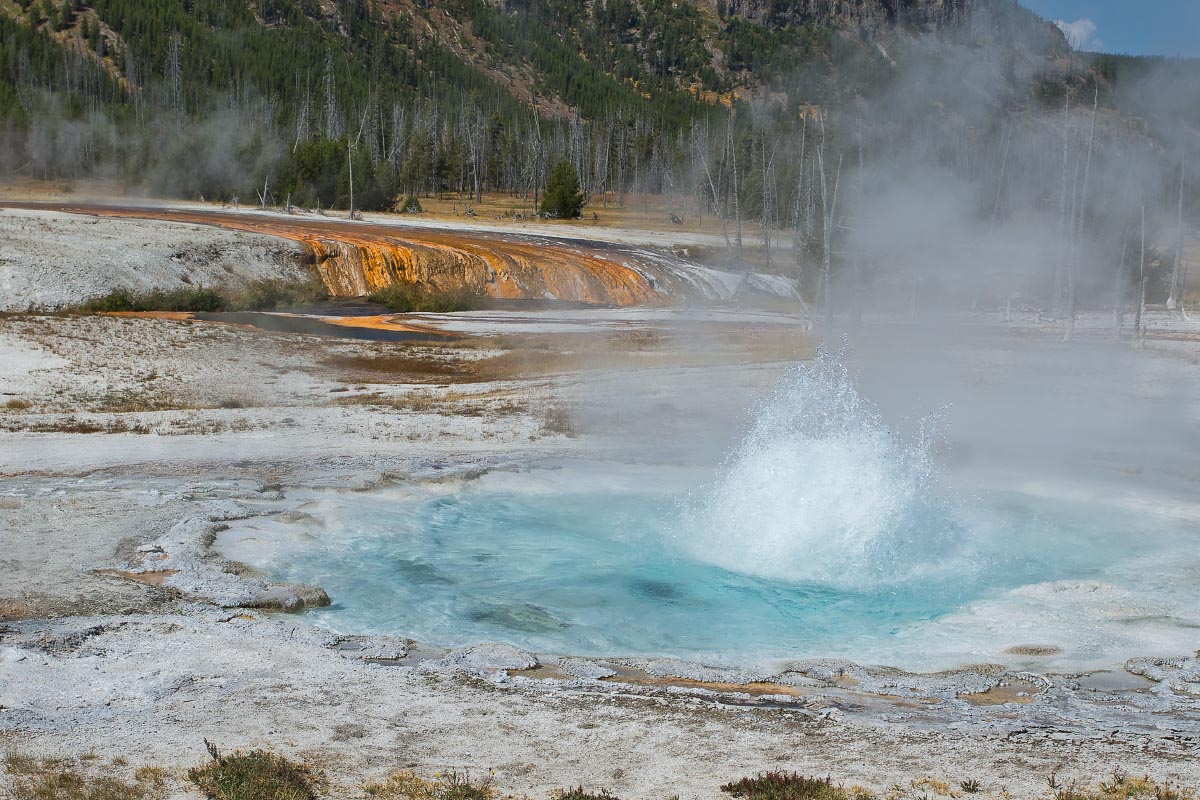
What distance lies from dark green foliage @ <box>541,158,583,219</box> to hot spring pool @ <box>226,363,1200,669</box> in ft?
143

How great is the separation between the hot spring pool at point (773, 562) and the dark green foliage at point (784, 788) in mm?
1855

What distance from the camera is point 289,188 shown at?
43656 mm

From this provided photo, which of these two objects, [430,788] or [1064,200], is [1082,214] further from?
[430,788]

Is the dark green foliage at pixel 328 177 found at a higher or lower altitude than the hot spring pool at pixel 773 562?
higher

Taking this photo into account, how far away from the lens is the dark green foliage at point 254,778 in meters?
3.75

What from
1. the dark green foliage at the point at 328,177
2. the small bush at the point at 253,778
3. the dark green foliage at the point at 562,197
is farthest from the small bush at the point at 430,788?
the dark green foliage at the point at 562,197

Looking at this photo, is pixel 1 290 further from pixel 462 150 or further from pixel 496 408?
pixel 462 150

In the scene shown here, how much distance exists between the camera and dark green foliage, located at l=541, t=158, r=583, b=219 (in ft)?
172

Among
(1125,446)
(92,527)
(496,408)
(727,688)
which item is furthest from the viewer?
(496,408)

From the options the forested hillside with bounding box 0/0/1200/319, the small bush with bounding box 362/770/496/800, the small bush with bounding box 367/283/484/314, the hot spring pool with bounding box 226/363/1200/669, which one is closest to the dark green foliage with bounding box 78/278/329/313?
the small bush with bounding box 367/283/484/314

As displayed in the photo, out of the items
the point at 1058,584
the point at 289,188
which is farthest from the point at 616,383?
the point at 289,188

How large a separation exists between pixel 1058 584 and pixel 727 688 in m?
2.75

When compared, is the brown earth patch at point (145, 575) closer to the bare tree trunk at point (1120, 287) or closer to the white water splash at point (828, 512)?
the white water splash at point (828, 512)

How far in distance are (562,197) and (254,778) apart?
163 ft
